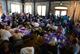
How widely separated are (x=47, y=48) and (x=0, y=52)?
1787 millimetres

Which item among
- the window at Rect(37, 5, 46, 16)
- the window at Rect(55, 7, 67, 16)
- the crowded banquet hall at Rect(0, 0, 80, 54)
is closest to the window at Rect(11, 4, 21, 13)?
the crowded banquet hall at Rect(0, 0, 80, 54)

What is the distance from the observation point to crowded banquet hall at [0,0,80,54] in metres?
5.98

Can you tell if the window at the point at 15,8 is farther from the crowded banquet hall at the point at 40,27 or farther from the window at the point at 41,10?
the window at the point at 41,10

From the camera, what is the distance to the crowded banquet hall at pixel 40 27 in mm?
5980

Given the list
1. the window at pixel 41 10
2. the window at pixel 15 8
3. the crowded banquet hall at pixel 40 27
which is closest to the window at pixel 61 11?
the crowded banquet hall at pixel 40 27

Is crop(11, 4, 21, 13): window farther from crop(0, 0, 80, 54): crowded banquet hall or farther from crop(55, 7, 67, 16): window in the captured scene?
crop(55, 7, 67, 16): window

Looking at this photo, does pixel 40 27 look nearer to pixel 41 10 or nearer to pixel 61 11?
pixel 61 11

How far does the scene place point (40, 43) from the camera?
20.7 ft

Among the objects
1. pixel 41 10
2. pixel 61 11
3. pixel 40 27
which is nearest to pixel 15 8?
pixel 41 10

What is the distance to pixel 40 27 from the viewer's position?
929 cm

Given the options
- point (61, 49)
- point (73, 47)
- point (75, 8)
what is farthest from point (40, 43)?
point (75, 8)

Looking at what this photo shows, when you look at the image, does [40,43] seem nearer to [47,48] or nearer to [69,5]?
[47,48]

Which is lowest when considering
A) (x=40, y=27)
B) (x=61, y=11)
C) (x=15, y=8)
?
(x=40, y=27)

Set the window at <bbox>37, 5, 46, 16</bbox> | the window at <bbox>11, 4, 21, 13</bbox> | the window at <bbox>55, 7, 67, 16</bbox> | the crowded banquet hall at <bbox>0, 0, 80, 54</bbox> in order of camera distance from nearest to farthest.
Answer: the crowded banquet hall at <bbox>0, 0, 80, 54</bbox> < the window at <bbox>55, 7, 67, 16</bbox> < the window at <bbox>37, 5, 46, 16</bbox> < the window at <bbox>11, 4, 21, 13</bbox>
